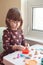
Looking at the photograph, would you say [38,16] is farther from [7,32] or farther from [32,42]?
[7,32]

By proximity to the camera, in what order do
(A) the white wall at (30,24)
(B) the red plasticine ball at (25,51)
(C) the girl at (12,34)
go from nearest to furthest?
(B) the red plasticine ball at (25,51) < (C) the girl at (12,34) < (A) the white wall at (30,24)

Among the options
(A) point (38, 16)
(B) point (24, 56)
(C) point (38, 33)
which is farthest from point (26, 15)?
(B) point (24, 56)

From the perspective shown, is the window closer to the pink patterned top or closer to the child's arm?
the pink patterned top

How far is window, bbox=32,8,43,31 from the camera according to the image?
68.6 inches

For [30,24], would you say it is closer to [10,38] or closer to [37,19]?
[37,19]

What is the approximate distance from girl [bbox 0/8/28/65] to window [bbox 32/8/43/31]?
1.31 ft

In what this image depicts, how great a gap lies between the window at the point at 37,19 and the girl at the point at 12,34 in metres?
0.40

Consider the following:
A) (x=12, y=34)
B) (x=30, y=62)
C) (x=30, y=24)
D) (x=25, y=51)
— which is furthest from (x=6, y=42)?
(x=30, y=24)

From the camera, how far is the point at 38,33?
5.82 ft

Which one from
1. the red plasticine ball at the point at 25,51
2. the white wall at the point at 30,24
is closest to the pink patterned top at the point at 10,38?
the red plasticine ball at the point at 25,51

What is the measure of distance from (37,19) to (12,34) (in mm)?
508

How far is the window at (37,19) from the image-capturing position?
1742 mm

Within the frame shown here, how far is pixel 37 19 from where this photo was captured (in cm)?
178

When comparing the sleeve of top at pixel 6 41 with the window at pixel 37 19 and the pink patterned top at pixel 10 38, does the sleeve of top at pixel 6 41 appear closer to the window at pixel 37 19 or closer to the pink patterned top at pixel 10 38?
the pink patterned top at pixel 10 38
